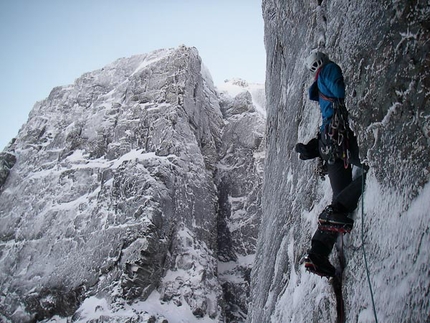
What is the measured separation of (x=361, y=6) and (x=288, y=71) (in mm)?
4779

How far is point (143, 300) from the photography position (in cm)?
2348

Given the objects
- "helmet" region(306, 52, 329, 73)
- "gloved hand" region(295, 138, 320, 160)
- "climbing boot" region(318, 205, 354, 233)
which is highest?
"helmet" region(306, 52, 329, 73)

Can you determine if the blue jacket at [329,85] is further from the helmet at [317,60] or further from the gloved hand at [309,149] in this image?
the gloved hand at [309,149]

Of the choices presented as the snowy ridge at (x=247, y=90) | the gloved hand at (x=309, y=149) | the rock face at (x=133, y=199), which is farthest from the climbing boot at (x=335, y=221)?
the snowy ridge at (x=247, y=90)

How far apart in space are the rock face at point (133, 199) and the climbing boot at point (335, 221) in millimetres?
20877

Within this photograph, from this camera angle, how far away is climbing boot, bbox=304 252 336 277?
3717 millimetres

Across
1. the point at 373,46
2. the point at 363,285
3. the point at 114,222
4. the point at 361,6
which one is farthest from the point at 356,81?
the point at 114,222

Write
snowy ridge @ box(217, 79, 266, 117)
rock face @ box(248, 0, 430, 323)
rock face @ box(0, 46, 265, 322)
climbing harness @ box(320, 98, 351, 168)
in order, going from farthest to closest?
snowy ridge @ box(217, 79, 266, 117)
rock face @ box(0, 46, 265, 322)
climbing harness @ box(320, 98, 351, 168)
rock face @ box(248, 0, 430, 323)

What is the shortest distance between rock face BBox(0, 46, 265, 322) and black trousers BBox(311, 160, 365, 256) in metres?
20.7

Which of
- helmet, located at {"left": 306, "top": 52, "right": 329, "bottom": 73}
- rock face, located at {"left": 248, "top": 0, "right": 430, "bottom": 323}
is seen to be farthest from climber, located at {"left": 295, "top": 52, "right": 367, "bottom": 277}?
rock face, located at {"left": 248, "top": 0, "right": 430, "bottom": 323}

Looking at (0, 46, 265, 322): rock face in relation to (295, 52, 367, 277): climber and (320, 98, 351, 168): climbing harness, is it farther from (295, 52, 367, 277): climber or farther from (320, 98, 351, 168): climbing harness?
(320, 98, 351, 168): climbing harness

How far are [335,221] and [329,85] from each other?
1570 mm

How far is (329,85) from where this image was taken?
4148 millimetres

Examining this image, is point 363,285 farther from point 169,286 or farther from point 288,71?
point 169,286
